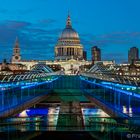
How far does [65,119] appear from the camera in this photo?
2178 centimetres

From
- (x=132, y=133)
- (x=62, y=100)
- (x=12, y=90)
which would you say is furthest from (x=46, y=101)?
(x=132, y=133)

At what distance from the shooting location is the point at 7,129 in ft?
63.5

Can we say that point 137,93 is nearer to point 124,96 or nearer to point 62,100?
point 124,96

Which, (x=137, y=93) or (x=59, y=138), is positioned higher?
(x=137, y=93)

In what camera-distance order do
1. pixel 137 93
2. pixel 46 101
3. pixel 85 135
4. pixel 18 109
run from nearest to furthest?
pixel 85 135
pixel 137 93
pixel 18 109
pixel 46 101

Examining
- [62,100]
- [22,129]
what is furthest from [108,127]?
[62,100]

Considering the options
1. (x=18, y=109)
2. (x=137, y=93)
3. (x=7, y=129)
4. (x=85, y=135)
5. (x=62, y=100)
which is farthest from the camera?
(x=62, y=100)

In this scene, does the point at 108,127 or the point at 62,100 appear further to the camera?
the point at 62,100

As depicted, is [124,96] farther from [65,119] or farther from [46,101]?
[46,101]

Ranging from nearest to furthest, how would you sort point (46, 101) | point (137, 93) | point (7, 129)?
point (7, 129) → point (137, 93) → point (46, 101)

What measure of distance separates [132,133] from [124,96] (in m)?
10.8

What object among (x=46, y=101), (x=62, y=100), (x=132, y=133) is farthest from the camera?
(x=62, y=100)

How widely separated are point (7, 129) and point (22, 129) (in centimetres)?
79

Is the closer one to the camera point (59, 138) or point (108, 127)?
point (108, 127)
